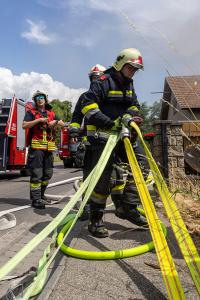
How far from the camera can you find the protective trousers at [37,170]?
5594 mm

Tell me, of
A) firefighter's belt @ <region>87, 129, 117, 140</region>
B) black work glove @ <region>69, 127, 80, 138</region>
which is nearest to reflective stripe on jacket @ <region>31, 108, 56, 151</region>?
black work glove @ <region>69, 127, 80, 138</region>

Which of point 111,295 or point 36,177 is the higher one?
point 36,177

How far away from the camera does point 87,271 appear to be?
276cm

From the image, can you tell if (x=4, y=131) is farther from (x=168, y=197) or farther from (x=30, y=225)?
(x=168, y=197)

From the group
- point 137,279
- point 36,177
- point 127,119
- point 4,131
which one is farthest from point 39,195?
point 4,131

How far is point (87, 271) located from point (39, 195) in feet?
9.91

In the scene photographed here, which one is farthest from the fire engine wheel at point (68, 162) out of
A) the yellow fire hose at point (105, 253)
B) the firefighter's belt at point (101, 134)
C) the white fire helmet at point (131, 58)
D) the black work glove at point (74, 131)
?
the yellow fire hose at point (105, 253)

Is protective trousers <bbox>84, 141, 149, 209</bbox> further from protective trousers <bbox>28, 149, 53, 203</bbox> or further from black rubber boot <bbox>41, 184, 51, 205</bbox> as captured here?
black rubber boot <bbox>41, 184, 51, 205</bbox>

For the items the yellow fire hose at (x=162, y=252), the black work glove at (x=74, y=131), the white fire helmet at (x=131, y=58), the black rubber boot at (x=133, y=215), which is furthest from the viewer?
the black work glove at (x=74, y=131)

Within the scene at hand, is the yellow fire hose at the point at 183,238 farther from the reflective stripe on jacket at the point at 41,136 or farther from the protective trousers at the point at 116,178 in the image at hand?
the reflective stripe on jacket at the point at 41,136

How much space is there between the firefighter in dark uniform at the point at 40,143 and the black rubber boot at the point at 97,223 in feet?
6.30

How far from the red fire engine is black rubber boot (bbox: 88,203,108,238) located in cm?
728

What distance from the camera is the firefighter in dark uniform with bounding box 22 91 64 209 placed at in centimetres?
560

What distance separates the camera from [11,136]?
35.4ft
